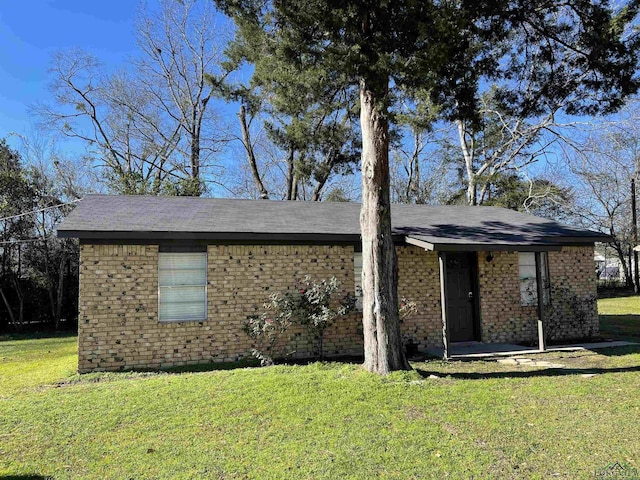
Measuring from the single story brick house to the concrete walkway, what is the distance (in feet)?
1.23

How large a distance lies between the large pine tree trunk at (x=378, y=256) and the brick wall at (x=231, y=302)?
7.83ft

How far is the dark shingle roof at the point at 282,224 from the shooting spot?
854 cm

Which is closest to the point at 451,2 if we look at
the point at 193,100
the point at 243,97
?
the point at 243,97

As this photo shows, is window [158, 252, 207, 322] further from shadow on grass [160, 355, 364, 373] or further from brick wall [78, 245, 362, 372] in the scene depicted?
shadow on grass [160, 355, 364, 373]

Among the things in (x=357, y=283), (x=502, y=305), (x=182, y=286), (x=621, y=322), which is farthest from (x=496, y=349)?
(x=621, y=322)

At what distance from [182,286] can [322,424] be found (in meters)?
4.70

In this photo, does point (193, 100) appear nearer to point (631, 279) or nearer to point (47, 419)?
point (47, 419)

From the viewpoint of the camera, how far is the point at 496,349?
9727 mm

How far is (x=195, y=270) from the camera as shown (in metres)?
8.90

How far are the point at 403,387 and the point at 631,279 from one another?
28890 millimetres

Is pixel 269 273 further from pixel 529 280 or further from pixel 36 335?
pixel 36 335

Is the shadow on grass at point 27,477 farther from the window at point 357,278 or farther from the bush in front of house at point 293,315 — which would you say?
the window at point 357,278

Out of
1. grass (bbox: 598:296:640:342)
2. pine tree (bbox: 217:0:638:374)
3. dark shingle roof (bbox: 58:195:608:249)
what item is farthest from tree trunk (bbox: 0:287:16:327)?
grass (bbox: 598:296:640:342)

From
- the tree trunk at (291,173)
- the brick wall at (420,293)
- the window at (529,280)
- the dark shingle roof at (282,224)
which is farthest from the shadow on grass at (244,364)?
the tree trunk at (291,173)
